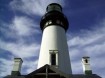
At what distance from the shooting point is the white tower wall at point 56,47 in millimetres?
18328

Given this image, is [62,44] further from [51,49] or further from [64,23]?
[64,23]

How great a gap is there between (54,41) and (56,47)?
993 millimetres

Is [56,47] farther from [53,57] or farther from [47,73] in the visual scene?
[47,73]

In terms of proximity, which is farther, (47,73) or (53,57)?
(53,57)

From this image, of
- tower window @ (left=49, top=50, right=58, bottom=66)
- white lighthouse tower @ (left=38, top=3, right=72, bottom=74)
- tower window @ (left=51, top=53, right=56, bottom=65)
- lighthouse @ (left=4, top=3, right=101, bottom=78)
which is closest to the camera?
lighthouse @ (left=4, top=3, right=101, bottom=78)

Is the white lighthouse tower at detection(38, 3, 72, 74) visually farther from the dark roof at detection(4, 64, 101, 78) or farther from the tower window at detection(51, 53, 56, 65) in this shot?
the dark roof at detection(4, 64, 101, 78)

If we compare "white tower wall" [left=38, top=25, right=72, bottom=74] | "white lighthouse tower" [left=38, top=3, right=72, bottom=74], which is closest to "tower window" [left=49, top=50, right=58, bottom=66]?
"white lighthouse tower" [left=38, top=3, right=72, bottom=74]

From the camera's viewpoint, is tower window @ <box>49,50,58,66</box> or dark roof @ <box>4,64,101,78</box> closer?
dark roof @ <box>4,64,101,78</box>

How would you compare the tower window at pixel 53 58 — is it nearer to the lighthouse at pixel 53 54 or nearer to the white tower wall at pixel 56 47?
the lighthouse at pixel 53 54

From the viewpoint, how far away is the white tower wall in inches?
722

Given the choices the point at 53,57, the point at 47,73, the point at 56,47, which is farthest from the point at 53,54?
the point at 47,73

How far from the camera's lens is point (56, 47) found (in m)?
19.3

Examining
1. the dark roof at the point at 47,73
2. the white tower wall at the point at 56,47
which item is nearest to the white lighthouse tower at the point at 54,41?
the white tower wall at the point at 56,47

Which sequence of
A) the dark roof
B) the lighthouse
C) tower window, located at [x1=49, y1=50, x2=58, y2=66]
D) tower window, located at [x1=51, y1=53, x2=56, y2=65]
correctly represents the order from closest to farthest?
the dark roof
the lighthouse
tower window, located at [x1=49, y1=50, x2=58, y2=66]
tower window, located at [x1=51, y1=53, x2=56, y2=65]
